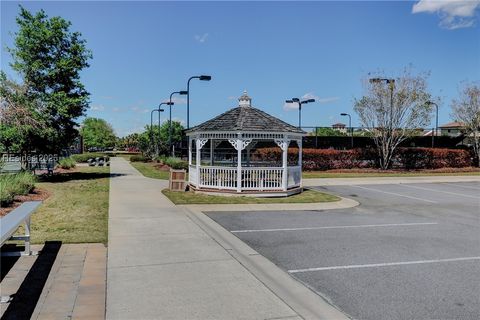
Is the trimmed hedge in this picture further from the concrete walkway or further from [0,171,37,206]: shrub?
the concrete walkway

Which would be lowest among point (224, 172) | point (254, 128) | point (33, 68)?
point (224, 172)

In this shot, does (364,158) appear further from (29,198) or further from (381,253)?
(381,253)

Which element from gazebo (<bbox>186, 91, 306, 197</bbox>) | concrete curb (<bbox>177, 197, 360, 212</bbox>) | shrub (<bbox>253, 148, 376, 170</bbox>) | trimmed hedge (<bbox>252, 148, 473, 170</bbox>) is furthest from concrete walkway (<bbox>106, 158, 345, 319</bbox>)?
trimmed hedge (<bbox>252, 148, 473, 170</bbox>)

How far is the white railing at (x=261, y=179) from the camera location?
1598 cm

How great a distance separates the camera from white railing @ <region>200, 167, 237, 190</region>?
631 inches

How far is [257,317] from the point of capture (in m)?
4.65

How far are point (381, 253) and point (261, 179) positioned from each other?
28.2ft

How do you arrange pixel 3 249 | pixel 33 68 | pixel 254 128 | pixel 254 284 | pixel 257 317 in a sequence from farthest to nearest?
pixel 33 68, pixel 254 128, pixel 3 249, pixel 254 284, pixel 257 317

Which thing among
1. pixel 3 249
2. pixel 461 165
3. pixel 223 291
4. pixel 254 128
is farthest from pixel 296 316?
pixel 461 165

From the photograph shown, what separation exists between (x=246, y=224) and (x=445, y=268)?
15.8ft

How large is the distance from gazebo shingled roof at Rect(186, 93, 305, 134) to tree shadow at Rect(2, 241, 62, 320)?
Result: 941 centimetres

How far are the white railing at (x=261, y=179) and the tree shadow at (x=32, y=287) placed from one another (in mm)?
9330

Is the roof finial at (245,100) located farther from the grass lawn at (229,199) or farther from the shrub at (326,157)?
the shrub at (326,157)

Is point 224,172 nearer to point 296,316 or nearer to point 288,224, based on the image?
point 288,224
